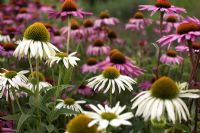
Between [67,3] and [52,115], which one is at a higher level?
[67,3]

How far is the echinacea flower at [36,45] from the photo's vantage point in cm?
206

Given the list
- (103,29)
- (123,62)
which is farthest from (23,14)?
(123,62)

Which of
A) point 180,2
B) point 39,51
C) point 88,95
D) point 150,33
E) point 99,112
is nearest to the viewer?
point 99,112

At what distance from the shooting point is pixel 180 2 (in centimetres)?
818

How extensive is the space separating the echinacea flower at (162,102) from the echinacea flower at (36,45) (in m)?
0.55

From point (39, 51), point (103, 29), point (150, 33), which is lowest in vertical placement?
point (150, 33)

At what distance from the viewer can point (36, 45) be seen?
2.10 m

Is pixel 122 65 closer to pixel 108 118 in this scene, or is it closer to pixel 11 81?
pixel 11 81

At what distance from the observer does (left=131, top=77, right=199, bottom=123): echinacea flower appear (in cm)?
163

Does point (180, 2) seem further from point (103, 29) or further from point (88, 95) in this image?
point (88, 95)

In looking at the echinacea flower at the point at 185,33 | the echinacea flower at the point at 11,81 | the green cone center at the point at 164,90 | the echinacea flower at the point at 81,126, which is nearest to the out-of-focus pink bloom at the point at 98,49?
the echinacea flower at the point at 11,81

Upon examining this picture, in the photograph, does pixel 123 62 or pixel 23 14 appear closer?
pixel 123 62

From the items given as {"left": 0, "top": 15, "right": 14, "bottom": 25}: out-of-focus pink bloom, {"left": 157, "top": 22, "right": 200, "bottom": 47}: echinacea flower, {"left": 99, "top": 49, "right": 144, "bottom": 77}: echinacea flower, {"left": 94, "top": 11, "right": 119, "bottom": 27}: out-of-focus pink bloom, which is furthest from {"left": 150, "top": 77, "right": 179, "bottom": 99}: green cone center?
{"left": 0, "top": 15, "right": 14, "bottom": 25}: out-of-focus pink bloom

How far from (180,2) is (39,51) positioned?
6447 millimetres
